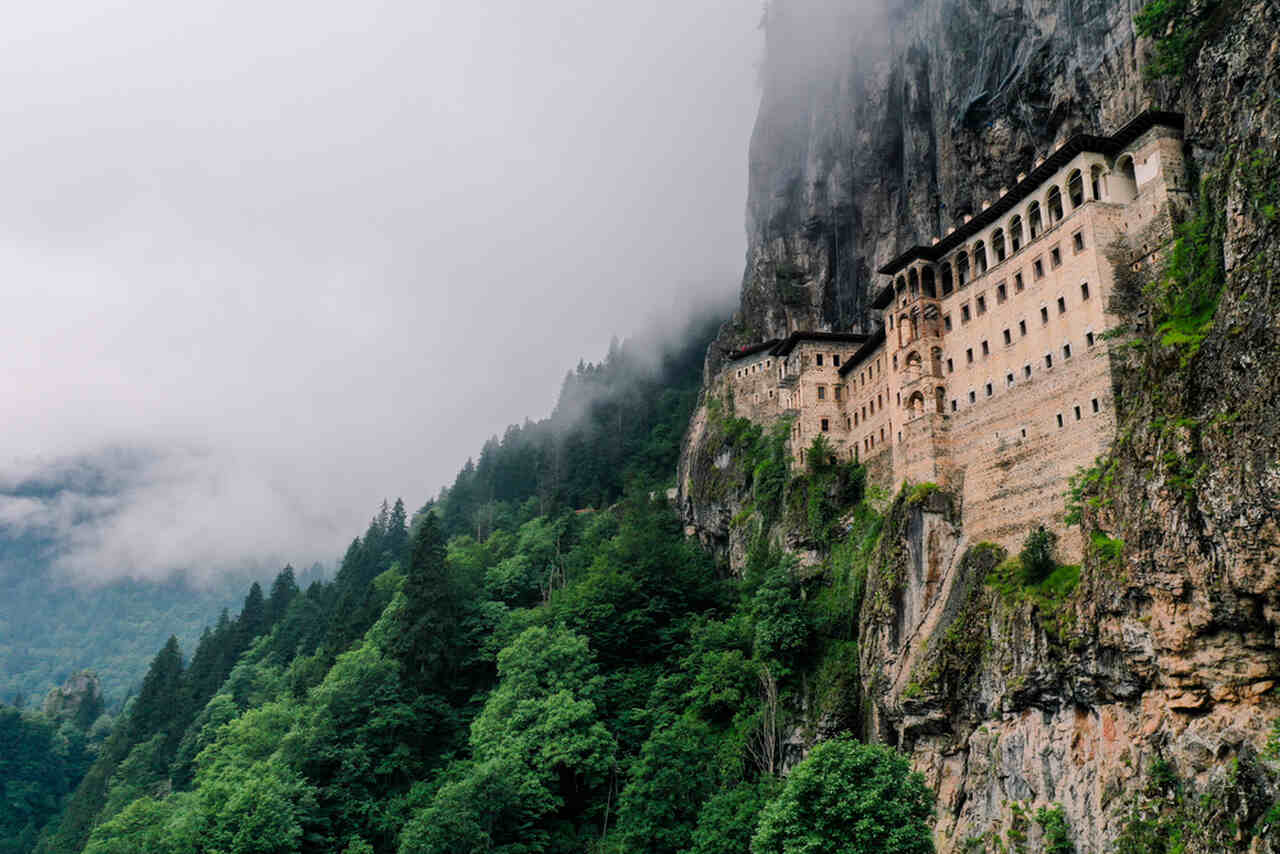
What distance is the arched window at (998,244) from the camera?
50.2m

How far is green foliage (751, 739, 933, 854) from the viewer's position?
34.4 meters

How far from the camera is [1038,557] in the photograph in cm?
4078

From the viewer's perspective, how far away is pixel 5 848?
99688 mm

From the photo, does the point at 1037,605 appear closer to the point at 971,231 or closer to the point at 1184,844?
the point at 1184,844

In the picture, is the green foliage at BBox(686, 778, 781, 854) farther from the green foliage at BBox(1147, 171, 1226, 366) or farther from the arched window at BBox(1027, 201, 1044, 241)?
the arched window at BBox(1027, 201, 1044, 241)

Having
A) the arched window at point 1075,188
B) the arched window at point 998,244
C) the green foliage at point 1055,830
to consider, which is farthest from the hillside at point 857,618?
the arched window at point 998,244

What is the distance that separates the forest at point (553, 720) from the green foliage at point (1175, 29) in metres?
29.0

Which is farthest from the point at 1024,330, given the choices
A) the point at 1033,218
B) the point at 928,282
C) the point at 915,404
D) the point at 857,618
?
the point at 857,618

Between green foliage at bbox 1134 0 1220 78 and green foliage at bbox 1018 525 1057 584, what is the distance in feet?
68.0

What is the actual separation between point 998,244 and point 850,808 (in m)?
31.6

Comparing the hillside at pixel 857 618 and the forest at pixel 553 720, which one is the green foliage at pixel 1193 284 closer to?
the hillside at pixel 857 618

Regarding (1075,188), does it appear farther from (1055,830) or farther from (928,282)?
(1055,830)

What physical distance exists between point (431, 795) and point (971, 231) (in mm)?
48793

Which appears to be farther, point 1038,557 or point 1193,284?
point 1038,557
